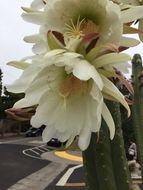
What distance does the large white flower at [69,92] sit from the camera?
854 millimetres

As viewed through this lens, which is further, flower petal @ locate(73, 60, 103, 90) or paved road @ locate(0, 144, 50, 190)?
paved road @ locate(0, 144, 50, 190)

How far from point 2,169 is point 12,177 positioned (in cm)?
244

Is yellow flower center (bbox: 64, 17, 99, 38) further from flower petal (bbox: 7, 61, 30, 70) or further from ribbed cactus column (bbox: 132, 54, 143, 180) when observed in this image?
ribbed cactus column (bbox: 132, 54, 143, 180)

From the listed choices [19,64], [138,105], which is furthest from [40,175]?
[19,64]

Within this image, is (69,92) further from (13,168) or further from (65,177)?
(13,168)

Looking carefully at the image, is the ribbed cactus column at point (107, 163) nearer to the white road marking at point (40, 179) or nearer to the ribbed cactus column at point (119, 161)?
the ribbed cactus column at point (119, 161)

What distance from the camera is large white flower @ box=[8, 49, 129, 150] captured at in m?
0.85

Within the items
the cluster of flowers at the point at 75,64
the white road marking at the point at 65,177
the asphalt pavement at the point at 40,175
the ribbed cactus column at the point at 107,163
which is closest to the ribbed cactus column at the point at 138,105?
the ribbed cactus column at the point at 107,163

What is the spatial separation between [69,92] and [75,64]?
3.2 inches

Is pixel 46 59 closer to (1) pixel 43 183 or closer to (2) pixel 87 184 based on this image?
(2) pixel 87 184

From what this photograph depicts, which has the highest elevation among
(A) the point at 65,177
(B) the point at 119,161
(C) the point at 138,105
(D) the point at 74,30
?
(D) the point at 74,30

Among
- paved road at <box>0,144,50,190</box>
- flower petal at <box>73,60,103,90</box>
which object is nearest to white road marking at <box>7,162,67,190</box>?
paved road at <box>0,144,50,190</box>

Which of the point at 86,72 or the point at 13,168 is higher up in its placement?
the point at 86,72

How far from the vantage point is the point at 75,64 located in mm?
855
